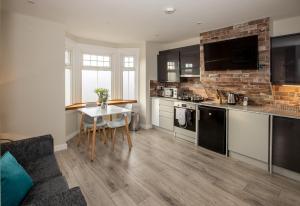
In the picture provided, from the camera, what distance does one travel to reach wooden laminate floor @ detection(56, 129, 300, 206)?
229 cm

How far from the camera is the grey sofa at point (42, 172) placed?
3.94 ft

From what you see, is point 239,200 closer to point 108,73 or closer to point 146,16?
point 146,16

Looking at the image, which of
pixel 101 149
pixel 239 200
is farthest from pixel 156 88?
pixel 239 200

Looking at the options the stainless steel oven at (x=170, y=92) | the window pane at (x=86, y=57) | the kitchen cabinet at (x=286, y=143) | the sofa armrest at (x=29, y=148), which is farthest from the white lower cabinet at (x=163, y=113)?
the sofa armrest at (x=29, y=148)

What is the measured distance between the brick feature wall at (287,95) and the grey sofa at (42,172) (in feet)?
11.5

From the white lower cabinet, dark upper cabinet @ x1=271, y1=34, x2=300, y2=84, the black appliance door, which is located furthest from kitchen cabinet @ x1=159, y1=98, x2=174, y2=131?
dark upper cabinet @ x1=271, y1=34, x2=300, y2=84

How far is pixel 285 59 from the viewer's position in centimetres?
302

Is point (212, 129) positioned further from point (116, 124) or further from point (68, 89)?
point (68, 89)

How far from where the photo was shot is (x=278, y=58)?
3.10 metres

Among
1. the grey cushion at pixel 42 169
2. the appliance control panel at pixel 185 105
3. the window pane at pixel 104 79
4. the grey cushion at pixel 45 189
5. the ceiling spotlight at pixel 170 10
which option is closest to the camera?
the grey cushion at pixel 45 189

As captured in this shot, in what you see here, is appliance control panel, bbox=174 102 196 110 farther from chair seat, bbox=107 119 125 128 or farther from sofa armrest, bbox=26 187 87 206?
sofa armrest, bbox=26 187 87 206

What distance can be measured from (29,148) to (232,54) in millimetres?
3661

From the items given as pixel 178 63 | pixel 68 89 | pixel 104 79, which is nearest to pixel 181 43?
pixel 178 63

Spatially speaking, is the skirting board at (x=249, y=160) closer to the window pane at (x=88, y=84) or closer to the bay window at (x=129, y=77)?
the bay window at (x=129, y=77)
